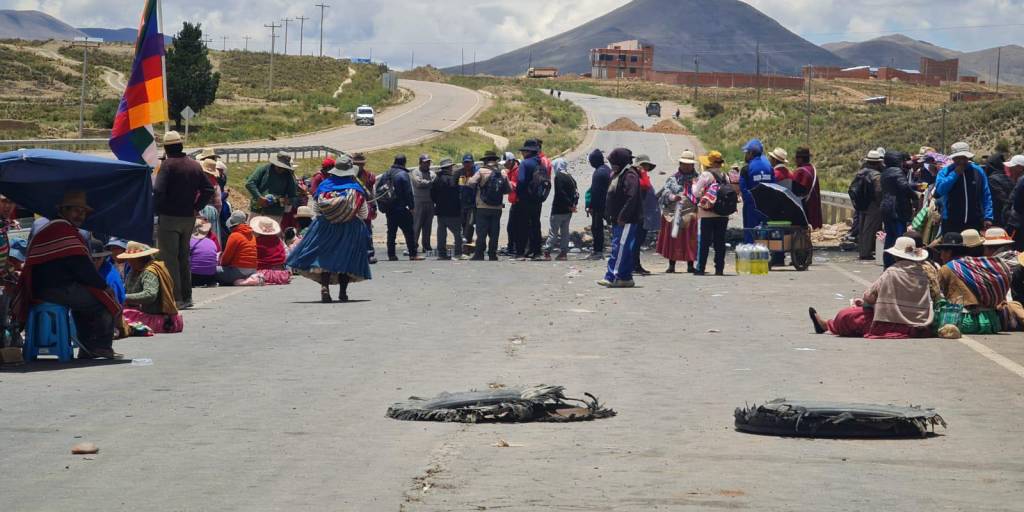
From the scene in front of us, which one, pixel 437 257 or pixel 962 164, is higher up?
pixel 962 164

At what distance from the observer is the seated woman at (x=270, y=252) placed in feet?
70.9

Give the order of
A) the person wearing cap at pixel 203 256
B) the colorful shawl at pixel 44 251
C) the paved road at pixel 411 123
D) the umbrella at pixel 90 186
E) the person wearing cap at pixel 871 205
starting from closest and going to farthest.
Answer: the colorful shawl at pixel 44 251 < the umbrella at pixel 90 186 < the person wearing cap at pixel 203 256 < the person wearing cap at pixel 871 205 < the paved road at pixel 411 123

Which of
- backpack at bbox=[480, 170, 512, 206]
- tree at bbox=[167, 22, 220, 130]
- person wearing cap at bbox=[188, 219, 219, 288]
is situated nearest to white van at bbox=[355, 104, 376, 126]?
tree at bbox=[167, 22, 220, 130]

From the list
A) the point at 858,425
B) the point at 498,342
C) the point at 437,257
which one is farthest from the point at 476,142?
the point at 858,425

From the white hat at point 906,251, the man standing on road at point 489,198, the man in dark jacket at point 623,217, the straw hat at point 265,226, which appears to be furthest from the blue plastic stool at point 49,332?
the man standing on road at point 489,198

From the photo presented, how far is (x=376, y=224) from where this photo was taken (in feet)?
124

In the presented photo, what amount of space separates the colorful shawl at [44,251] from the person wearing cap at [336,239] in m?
5.91

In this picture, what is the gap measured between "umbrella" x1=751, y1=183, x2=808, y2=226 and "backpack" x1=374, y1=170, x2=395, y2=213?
20.2ft

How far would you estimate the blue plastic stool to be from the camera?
12961 mm

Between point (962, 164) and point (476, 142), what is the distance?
237 ft

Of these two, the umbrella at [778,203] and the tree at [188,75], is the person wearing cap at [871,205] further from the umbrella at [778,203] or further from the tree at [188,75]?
the tree at [188,75]

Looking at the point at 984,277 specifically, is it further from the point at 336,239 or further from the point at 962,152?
the point at 336,239

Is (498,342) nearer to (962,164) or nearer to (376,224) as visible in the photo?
(962,164)

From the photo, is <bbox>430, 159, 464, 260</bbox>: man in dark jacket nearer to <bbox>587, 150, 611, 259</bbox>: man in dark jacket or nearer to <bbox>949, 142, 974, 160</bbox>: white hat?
<bbox>587, 150, 611, 259</bbox>: man in dark jacket
